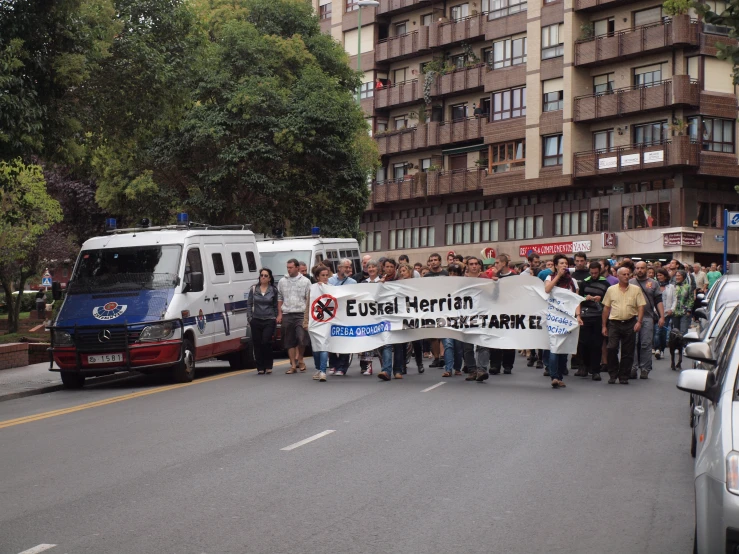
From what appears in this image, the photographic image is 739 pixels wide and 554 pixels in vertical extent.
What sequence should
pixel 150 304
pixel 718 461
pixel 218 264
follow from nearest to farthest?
pixel 718 461 → pixel 150 304 → pixel 218 264

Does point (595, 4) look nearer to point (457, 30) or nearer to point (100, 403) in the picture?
point (457, 30)

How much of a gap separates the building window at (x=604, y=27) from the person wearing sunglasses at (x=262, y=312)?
38.5 m

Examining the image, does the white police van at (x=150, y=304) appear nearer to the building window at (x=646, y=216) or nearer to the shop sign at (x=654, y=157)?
the shop sign at (x=654, y=157)

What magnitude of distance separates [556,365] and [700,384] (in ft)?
35.7

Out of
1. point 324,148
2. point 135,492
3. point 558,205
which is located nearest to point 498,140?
point 558,205

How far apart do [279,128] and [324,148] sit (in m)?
1.85

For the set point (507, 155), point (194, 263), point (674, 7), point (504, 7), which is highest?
point (504, 7)

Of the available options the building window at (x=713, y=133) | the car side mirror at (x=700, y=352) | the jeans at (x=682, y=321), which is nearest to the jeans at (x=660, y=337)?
the jeans at (x=682, y=321)

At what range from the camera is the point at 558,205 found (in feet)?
188

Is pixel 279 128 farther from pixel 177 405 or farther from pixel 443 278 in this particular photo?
pixel 177 405

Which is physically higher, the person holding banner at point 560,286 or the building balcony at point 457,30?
the building balcony at point 457,30

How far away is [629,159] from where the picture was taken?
52.7 meters

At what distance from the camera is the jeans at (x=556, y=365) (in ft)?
56.8

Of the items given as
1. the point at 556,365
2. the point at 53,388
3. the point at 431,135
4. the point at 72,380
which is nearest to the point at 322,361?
the point at 556,365
